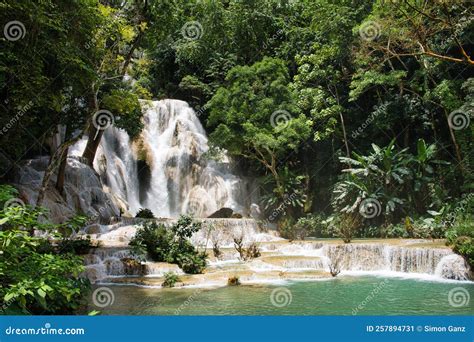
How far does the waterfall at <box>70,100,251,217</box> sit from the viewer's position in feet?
82.1

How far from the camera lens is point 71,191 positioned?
19219 millimetres

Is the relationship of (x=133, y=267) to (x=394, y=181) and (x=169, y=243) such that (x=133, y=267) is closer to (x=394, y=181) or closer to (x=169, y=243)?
(x=169, y=243)

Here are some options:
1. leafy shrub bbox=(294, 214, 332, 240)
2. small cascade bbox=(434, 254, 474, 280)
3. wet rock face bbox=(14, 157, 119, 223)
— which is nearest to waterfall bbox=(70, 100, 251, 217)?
wet rock face bbox=(14, 157, 119, 223)

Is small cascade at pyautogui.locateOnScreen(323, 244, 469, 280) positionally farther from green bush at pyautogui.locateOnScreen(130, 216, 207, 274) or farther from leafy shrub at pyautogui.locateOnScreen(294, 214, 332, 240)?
leafy shrub at pyautogui.locateOnScreen(294, 214, 332, 240)

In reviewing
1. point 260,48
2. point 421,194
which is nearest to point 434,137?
point 421,194

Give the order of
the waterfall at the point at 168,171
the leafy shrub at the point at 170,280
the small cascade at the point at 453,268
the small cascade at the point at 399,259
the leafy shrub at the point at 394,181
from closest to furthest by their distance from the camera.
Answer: the leafy shrub at the point at 170,280, the small cascade at the point at 453,268, the small cascade at the point at 399,259, the leafy shrub at the point at 394,181, the waterfall at the point at 168,171

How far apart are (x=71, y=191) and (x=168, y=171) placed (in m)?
7.51

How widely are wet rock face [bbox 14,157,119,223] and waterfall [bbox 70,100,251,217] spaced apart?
3456mm

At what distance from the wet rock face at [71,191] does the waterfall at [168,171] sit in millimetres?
3456

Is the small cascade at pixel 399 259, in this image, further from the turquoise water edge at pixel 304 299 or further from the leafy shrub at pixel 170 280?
the leafy shrub at pixel 170 280

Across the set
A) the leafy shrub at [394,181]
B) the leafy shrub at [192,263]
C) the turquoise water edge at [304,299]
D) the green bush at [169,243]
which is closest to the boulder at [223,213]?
the leafy shrub at [394,181]

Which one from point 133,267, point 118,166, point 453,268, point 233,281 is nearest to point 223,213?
point 118,166

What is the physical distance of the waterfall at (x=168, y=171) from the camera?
25.0 meters

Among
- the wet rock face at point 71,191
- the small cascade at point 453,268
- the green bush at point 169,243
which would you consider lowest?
the small cascade at point 453,268
